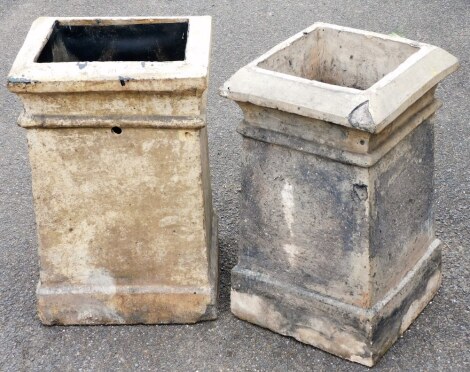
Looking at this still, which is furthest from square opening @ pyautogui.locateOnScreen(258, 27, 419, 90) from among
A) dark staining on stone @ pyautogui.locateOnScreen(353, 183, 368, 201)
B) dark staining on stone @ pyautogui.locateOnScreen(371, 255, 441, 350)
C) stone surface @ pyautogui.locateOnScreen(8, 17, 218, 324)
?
dark staining on stone @ pyautogui.locateOnScreen(371, 255, 441, 350)

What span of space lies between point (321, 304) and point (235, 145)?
186cm

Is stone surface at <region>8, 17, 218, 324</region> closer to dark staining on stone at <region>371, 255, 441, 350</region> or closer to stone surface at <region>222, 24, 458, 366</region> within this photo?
stone surface at <region>222, 24, 458, 366</region>

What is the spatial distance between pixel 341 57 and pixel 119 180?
1076 millimetres

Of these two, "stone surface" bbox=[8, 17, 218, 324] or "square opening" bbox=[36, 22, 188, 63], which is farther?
"square opening" bbox=[36, 22, 188, 63]

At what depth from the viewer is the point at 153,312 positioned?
3334 millimetres

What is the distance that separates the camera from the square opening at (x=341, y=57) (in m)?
3.16

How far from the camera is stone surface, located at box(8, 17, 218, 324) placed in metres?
2.87

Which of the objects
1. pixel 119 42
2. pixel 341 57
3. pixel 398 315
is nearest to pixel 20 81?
pixel 119 42

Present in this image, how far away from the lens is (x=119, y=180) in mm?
3053

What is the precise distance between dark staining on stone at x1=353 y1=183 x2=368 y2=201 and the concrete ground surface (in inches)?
29.9

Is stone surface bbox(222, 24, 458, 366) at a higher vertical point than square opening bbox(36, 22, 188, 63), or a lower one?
lower

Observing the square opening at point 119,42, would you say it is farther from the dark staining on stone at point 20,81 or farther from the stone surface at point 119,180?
the dark staining on stone at point 20,81

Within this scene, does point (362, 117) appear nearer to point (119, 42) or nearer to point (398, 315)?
point (398, 315)

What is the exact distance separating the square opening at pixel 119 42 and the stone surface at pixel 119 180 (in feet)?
0.04
